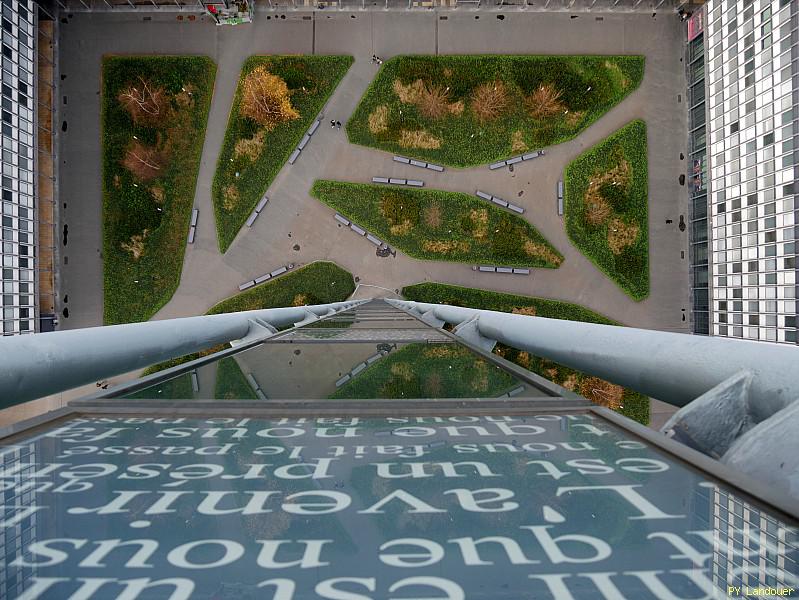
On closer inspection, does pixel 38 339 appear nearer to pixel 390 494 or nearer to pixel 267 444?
pixel 267 444

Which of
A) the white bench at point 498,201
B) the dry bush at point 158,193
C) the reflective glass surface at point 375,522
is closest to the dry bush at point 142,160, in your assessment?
the dry bush at point 158,193

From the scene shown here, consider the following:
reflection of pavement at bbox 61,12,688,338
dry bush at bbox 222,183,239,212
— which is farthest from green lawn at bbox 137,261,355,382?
dry bush at bbox 222,183,239,212

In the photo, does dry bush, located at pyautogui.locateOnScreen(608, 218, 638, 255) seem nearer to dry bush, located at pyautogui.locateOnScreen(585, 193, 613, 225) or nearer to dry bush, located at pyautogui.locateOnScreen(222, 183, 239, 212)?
dry bush, located at pyautogui.locateOnScreen(585, 193, 613, 225)

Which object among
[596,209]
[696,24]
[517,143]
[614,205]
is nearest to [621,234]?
[614,205]

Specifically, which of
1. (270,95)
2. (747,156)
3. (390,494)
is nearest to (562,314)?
(747,156)

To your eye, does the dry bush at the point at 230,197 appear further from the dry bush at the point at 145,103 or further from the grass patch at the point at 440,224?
the dry bush at the point at 145,103

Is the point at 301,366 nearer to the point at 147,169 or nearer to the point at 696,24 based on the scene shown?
the point at 147,169
